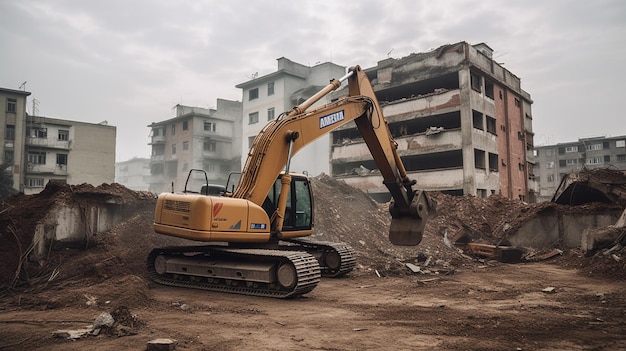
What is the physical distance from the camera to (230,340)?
518cm

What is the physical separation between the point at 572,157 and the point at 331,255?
267 ft

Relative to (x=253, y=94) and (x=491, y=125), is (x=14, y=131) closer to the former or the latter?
(x=253, y=94)

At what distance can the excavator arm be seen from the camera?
8578mm

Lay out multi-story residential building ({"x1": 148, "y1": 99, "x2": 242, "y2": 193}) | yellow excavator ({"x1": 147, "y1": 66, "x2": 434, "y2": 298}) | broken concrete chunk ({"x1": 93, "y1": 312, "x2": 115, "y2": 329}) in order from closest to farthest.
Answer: broken concrete chunk ({"x1": 93, "y1": 312, "x2": 115, "y2": 329}) → yellow excavator ({"x1": 147, "y1": 66, "x2": 434, "y2": 298}) → multi-story residential building ({"x1": 148, "y1": 99, "x2": 242, "y2": 193})

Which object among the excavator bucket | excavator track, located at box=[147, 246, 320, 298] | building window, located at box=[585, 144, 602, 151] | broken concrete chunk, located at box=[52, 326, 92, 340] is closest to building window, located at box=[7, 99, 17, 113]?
excavator track, located at box=[147, 246, 320, 298]

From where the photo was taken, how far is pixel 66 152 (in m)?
48.4

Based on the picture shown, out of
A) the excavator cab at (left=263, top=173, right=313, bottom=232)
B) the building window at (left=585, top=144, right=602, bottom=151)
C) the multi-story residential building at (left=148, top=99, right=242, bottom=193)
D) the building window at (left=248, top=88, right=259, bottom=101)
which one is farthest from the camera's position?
the building window at (left=585, top=144, right=602, bottom=151)

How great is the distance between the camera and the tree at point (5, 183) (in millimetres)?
40656

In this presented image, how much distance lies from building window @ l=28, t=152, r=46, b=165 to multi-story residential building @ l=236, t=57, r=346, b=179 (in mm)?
20919

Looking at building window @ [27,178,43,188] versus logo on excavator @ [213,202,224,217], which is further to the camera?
building window @ [27,178,43,188]

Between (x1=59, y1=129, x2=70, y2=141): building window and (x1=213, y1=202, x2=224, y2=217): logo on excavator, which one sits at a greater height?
(x1=59, y1=129, x2=70, y2=141): building window

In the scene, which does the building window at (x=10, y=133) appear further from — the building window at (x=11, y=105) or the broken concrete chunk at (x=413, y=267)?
the broken concrete chunk at (x=413, y=267)

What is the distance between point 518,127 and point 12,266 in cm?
3921

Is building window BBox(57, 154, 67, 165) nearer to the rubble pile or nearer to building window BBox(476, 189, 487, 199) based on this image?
the rubble pile
